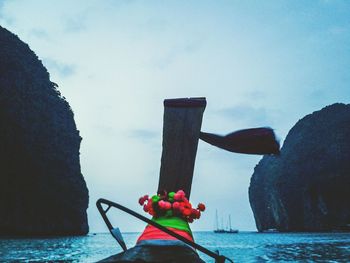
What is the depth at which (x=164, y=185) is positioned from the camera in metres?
2.34

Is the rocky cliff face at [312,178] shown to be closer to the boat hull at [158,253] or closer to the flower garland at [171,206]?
the flower garland at [171,206]

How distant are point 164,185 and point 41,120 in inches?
2954

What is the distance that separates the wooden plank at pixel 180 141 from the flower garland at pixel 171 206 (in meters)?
0.09

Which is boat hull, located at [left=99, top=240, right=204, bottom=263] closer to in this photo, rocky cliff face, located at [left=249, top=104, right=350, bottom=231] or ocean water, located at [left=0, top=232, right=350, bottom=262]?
ocean water, located at [left=0, top=232, right=350, bottom=262]

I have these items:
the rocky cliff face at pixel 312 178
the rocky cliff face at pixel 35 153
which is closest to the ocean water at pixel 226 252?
the rocky cliff face at pixel 35 153

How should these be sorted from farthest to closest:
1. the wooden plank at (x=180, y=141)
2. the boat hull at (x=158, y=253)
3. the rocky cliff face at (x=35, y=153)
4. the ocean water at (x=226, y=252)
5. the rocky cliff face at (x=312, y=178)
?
the rocky cliff face at (x=312, y=178), the rocky cliff face at (x=35, y=153), the ocean water at (x=226, y=252), the wooden plank at (x=180, y=141), the boat hull at (x=158, y=253)

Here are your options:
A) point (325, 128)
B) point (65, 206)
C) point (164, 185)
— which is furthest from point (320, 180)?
point (164, 185)

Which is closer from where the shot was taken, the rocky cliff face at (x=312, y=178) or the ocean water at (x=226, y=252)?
the ocean water at (x=226, y=252)

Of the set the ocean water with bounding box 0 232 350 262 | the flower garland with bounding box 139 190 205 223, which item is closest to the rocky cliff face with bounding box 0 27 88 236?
the ocean water with bounding box 0 232 350 262

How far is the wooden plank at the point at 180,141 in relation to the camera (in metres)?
2.11

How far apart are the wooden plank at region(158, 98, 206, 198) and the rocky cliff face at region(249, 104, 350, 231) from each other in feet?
361

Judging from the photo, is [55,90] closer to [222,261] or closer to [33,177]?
[33,177]

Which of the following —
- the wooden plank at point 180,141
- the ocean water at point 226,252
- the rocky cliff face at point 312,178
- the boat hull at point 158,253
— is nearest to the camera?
the boat hull at point 158,253

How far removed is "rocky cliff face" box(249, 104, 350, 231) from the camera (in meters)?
101
